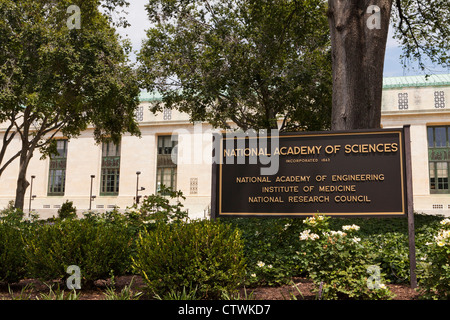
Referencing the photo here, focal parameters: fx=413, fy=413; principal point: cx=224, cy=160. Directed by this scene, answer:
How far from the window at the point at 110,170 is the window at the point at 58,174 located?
595cm

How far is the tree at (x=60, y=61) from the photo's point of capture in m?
20.4

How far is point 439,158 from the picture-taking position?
4512 centimetres

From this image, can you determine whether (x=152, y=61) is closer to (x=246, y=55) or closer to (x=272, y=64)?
(x=246, y=55)

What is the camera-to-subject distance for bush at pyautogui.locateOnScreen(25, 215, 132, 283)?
6.56 m

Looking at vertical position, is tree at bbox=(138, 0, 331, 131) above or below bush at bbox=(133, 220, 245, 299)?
above

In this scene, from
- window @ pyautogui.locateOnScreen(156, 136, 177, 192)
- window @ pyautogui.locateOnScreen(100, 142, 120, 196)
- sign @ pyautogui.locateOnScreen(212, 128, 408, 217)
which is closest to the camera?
sign @ pyautogui.locateOnScreen(212, 128, 408, 217)

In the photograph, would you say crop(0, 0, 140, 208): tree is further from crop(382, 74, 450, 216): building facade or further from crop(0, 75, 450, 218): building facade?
crop(382, 74, 450, 216): building facade

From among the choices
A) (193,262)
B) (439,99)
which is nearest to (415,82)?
(439,99)

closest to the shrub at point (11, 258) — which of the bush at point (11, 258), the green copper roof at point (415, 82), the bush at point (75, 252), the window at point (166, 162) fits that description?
the bush at point (11, 258)

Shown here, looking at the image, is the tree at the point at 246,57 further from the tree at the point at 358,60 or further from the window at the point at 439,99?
the window at the point at 439,99

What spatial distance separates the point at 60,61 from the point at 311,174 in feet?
58.0

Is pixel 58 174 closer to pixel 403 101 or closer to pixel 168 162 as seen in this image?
pixel 168 162

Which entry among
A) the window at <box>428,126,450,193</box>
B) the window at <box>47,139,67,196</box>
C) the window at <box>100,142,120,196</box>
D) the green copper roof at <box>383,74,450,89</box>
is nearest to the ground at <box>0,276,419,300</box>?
the green copper roof at <box>383,74,450,89</box>

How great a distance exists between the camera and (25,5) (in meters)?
21.1
